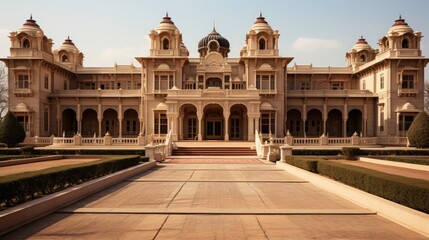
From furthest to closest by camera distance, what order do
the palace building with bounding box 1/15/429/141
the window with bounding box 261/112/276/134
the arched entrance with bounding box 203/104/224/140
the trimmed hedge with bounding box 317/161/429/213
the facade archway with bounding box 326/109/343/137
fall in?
the facade archway with bounding box 326/109/343/137, the arched entrance with bounding box 203/104/224/140, the window with bounding box 261/112/276/134, the palace building with bounding box 1/15/429/141, the trimmed hedge with bounding box 317/161/429/213

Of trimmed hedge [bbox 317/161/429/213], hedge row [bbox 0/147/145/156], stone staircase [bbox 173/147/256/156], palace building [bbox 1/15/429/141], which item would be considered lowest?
stone staircase [bbox 173/147/256/156]

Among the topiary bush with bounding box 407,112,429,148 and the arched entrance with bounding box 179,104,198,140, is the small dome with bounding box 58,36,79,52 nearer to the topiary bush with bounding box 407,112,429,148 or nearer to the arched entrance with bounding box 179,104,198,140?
the arched entrance with bounding box 179,104,198,140

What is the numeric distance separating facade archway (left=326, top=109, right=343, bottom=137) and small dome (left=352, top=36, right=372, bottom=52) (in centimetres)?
1048

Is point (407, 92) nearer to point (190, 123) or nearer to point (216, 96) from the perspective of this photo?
point (216, 96)

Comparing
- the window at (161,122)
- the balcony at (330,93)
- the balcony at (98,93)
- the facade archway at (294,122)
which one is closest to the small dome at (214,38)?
the balcony at (330,93)

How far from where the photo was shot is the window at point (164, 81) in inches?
1852

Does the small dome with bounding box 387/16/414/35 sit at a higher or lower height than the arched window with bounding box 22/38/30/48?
higher

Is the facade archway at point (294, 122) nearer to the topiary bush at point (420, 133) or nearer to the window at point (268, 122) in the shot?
the window at point (268, 122)

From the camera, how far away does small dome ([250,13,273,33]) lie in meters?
46.8

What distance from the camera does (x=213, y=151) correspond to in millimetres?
34094

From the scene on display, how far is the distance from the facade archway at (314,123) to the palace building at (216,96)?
0.41 ft

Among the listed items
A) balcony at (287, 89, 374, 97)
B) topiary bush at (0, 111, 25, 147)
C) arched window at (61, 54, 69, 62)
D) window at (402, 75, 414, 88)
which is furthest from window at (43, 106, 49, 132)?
window at (402, 75, 414, 88)

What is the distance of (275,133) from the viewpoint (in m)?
44.3

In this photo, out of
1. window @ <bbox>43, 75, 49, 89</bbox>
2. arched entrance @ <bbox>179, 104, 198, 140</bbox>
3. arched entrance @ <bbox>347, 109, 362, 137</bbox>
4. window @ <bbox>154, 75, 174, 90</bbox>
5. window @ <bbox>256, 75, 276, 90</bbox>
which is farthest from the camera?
arched entrance @ <bbox>347, 109, 362, 137</bbox>
